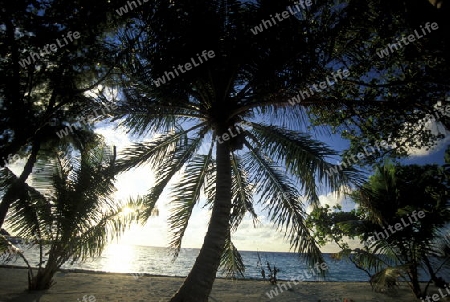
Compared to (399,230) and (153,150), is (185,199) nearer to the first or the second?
(153,150)

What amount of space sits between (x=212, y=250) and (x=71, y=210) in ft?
10.7

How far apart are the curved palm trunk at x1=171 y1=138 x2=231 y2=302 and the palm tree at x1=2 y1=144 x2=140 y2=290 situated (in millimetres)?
2505

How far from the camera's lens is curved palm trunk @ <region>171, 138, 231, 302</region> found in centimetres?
459

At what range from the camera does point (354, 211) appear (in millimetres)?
12445

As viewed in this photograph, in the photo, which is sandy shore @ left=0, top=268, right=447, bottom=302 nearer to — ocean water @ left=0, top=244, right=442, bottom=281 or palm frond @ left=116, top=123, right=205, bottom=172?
ocean water @ left=0, top=244, right=442, bottom=281

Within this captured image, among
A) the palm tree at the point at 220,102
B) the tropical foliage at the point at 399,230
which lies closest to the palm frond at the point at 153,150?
the palm tree at the point at 220,102

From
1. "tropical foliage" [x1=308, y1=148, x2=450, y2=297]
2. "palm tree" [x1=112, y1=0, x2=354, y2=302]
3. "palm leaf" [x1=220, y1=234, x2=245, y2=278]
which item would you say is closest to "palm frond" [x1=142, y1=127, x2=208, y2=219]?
"palm tree" [x1=112, y1=0, x2=354, y2=302]

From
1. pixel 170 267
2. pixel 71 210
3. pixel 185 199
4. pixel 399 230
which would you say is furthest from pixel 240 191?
pixel 170 267

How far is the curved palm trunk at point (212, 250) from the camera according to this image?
4.59 m

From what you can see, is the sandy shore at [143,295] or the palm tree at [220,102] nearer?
the palm tree at [220,102]

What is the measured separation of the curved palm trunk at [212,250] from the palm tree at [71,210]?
2.51m

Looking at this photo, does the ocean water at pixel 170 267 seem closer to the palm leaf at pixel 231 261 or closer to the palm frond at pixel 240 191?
the palm leaf at pixel 231 261

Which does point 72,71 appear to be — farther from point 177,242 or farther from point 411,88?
point 411,88

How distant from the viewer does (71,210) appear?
5.60 metres
